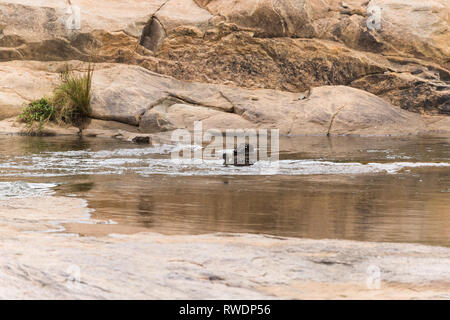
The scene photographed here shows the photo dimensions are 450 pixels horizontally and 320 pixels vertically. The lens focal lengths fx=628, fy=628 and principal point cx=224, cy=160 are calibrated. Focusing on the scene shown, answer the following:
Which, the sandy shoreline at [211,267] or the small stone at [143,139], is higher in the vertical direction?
the small stone at [143,139]

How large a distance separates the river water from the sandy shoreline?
475 mm

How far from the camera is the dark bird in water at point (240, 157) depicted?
8.06 meters

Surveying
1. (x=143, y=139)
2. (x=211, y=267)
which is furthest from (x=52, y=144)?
(x=211, y=267)

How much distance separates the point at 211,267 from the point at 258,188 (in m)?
3.22

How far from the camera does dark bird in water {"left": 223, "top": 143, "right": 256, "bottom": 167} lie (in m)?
8.06

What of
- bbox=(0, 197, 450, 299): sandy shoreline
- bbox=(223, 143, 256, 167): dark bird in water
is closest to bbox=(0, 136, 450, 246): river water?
bbox=(223, 143, 256, 167): dark bird in water

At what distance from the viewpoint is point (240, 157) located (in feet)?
26.9

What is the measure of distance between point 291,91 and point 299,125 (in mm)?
2620

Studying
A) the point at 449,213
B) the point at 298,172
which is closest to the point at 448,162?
the point at 298,172

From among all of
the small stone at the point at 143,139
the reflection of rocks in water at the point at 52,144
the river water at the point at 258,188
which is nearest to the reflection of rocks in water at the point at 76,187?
the river water at the point at 258,188

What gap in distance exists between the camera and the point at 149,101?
13.2m

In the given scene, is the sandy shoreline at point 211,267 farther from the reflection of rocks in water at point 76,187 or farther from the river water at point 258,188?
the reflection of rocks in water at point 76,187

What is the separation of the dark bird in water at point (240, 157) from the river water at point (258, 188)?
0.15m
